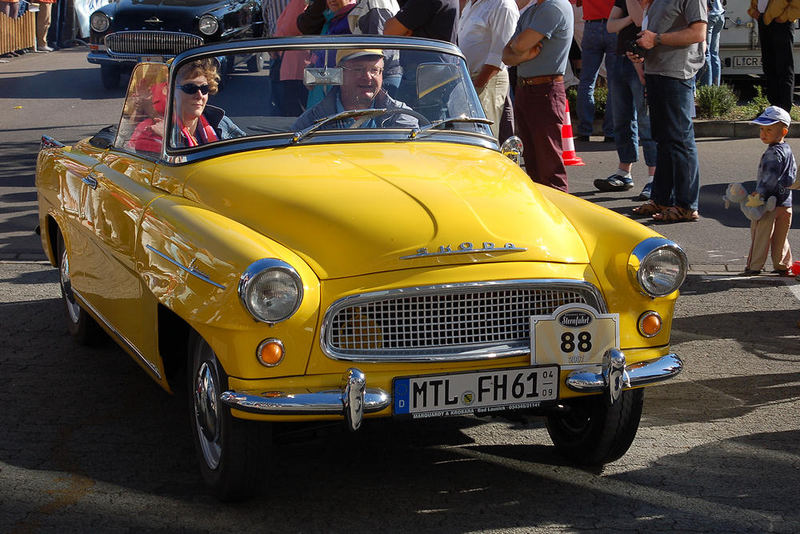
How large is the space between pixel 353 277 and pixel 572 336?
84 centimetres

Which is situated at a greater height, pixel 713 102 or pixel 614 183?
pixel 713 102

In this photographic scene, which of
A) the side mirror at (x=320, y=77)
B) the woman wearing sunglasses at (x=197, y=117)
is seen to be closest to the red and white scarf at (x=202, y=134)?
the woman wearing sunglasses at (x=197, y=117)

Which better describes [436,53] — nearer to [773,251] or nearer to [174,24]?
[773,251]

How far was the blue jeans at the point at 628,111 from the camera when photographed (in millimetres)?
10883

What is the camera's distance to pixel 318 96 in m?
5.68

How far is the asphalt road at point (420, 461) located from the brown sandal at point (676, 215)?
241cm

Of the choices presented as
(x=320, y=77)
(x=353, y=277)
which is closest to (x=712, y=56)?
(x=320, y=77)

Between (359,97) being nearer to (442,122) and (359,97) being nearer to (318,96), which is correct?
(318,96)

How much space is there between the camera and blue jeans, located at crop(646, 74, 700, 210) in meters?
9.15

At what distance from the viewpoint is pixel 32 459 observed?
486cm

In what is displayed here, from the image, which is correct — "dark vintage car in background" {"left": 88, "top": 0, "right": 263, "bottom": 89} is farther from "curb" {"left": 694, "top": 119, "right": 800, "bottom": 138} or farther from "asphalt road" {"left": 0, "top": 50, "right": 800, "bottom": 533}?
"asphalt road" {"left": 0, "top": 50, "right": 800, "bottom": 533}

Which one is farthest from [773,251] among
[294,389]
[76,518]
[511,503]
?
[76,518]

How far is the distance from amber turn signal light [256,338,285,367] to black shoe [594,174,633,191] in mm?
7336

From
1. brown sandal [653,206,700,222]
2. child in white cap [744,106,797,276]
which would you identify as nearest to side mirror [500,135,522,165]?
child in white cap [744,106,797,276]
